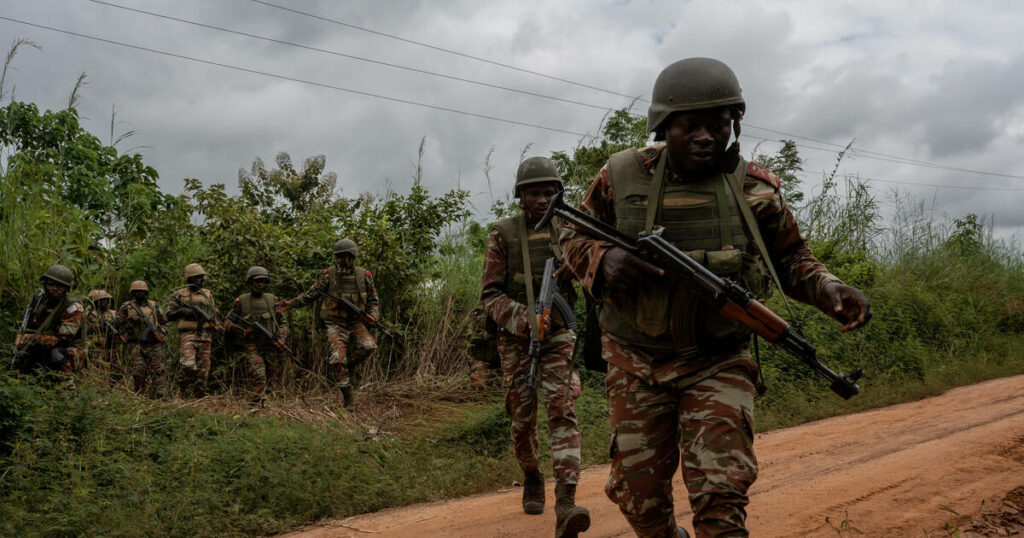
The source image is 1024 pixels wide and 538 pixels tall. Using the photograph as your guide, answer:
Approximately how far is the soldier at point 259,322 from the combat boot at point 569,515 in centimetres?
647

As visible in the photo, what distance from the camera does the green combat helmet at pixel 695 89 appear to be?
2688 mm

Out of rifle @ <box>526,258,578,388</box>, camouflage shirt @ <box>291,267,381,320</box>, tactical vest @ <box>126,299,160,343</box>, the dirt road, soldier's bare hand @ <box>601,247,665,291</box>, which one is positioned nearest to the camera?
soldier's bare hand @ <box>601,247,665,291</box>

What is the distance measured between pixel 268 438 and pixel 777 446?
4.50 m

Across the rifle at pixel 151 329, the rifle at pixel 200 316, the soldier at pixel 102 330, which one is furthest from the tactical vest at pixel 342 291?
the soldier at pixel 102 330

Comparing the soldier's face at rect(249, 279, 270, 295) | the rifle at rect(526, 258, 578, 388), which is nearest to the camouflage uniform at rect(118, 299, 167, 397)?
the soldier's face at rect(249, 279, 270, 295)

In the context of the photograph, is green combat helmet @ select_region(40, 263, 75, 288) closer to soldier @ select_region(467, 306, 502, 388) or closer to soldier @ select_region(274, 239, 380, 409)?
soldier @ select_region(274, 239, 380, 409)

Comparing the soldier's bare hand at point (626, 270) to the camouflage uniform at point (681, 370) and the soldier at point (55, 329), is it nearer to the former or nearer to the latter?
the camouflage uniform at point (681, 370)

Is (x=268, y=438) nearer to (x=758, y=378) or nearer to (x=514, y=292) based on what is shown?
(x=514, y=292)

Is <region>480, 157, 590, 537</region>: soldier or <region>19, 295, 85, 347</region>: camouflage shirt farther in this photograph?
<region>19, 295, 85, 347</region>: camouflage shirt

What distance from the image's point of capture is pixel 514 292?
4906 mm

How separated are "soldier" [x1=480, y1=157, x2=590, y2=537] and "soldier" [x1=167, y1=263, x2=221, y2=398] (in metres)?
6.37

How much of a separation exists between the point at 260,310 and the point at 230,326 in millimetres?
463

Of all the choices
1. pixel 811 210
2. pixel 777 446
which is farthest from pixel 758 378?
pixel 811 210

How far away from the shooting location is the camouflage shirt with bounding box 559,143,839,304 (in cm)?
279
